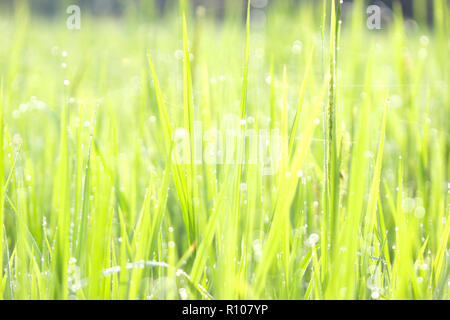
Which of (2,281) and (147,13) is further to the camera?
(147,13)

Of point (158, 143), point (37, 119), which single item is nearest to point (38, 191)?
point (158, 143)

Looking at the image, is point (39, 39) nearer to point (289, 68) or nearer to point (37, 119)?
point (37, 119)

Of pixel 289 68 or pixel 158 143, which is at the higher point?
pixel 289 68

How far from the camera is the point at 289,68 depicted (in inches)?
45.4

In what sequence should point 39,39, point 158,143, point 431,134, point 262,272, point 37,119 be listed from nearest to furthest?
point 262,272 < point 158,143 < point 431,134 < point 37,119 < point 39,39

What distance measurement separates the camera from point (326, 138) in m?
0.43

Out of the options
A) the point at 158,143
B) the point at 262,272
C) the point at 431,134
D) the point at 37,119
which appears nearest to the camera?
the point at 262,272

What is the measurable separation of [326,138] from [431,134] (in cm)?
53

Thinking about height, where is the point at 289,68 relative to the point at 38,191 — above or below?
above

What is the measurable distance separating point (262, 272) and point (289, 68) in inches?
33.4

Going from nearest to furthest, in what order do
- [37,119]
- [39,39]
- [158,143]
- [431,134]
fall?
[158,143] → [431,134] → [37,119] → [39,39]

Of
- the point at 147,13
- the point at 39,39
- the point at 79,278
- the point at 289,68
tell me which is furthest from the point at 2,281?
the point at 39,39
